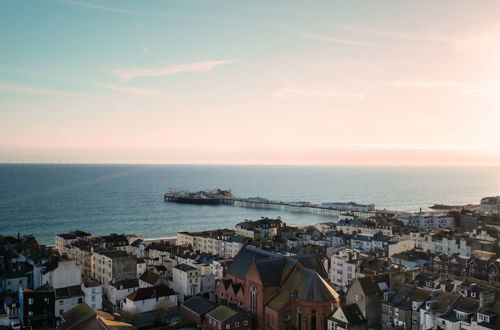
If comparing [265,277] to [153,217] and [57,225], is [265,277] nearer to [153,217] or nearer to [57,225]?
[57,225]

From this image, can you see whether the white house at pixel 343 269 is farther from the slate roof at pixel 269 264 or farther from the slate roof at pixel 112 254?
the slate roof at pixel 112 254

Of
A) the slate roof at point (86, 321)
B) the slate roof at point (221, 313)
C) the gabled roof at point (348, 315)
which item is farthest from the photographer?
the slate roof at point (221, 313)

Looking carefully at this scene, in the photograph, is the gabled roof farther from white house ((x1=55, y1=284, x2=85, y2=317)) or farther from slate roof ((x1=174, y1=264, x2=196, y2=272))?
white house ((x1=55, y1=284, x2=85, y2=317))

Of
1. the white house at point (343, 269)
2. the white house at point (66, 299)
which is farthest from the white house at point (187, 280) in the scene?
the white house at point (343, 269)

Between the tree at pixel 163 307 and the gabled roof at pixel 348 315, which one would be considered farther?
the tree at pixel 163 307

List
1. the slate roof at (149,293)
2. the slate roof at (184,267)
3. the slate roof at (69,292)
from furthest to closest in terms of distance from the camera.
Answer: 1. the slate roof at (184,267)
2. the slate roof at (149,293)
3. the slate roof at (69,292)

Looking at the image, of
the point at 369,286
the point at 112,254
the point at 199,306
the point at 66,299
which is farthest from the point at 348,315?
the point at 112,254

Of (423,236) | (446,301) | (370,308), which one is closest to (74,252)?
(370,308)
